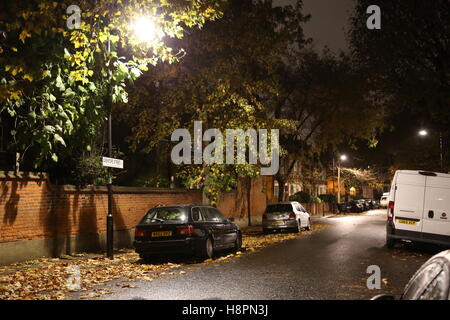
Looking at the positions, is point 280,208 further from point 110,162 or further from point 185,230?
point 110,162

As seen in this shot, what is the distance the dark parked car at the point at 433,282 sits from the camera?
3.30 m

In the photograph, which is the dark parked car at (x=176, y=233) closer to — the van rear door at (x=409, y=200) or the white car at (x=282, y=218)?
the van rear door at (x=409, y=200)

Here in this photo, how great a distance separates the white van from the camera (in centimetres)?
1425

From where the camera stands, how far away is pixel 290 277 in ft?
32.7

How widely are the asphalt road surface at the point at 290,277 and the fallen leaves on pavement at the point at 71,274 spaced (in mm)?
540

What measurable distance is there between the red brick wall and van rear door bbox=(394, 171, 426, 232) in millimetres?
9707

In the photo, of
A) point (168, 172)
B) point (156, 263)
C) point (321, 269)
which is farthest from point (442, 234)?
point (168, 172)

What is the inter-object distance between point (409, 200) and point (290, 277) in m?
6.61

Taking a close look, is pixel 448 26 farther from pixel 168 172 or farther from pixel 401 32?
pixel 168 172

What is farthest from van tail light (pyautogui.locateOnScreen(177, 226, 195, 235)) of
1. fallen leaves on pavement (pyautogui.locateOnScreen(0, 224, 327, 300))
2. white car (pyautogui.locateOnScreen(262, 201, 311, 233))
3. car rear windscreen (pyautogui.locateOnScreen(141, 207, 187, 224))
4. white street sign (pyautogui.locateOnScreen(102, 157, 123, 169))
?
white car (pyautogui.locateOnScreen(262, 201, 311, 233))

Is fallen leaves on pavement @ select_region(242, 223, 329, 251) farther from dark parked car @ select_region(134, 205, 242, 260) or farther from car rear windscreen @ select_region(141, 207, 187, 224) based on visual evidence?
car rear windscreen @ select_region(141, 207, 187, 224)

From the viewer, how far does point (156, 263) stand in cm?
1314

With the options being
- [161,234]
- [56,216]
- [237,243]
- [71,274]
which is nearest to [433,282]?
[71,274]

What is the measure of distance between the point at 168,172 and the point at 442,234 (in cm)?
1818
